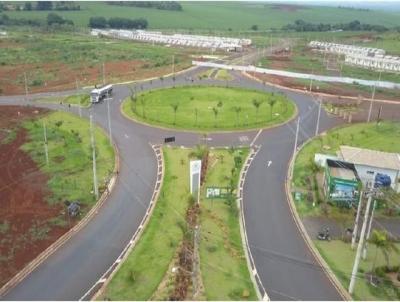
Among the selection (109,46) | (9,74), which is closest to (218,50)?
(109,46)

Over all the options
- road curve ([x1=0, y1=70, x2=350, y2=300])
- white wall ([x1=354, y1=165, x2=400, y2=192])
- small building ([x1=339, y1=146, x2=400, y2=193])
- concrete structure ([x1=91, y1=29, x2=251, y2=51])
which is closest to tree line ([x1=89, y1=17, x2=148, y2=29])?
concrete structure ([x1=91, y1=29, x2=251, y2=51])

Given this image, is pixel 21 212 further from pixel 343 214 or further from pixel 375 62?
pixel 375 62

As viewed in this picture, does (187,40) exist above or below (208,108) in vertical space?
above

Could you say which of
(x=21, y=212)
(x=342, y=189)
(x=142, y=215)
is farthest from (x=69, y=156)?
(x=342, y=189)

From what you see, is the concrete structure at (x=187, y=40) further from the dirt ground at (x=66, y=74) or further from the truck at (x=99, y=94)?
the truck at (x=99, y=94)

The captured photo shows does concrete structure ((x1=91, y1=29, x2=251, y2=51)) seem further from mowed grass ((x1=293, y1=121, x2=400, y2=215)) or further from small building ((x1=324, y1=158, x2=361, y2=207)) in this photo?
small building ((x1=324, y1=158, x2=361, y2=207))
